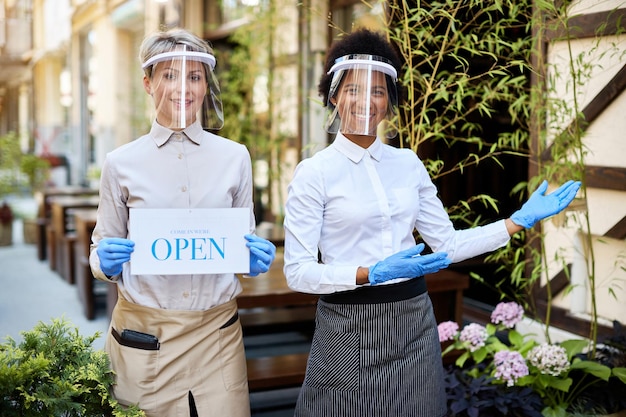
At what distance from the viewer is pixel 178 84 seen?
1665 millimetres

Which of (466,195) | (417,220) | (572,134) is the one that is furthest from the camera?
(466,195)

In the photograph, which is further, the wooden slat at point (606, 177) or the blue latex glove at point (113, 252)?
the wooden slat at point (606, 177)

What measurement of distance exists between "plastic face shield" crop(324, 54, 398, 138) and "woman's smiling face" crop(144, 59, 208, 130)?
0.34 meters

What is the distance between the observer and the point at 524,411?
2.56 m

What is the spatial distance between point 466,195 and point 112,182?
10.1ft

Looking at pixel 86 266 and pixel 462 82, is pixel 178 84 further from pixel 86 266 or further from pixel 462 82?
pixel 86 266

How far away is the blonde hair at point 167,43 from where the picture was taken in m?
1.68

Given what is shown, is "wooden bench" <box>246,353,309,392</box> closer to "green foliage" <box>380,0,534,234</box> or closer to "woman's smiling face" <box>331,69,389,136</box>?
"green foliage" <box>380,0,534,234</box>

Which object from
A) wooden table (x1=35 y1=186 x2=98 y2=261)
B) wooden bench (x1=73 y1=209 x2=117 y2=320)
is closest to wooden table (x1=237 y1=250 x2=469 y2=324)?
wooden bench (x1=73 y1=209 x2=117 y2=320)

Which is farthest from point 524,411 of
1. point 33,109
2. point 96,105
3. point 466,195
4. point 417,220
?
point 33,109

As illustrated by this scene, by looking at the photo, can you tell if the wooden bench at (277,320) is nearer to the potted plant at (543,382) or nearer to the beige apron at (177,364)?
the potted plant at (543,382)

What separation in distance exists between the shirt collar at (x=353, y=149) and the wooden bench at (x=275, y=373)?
57.6 inches

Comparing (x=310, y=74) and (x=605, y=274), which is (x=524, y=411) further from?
(x=310, y=74)

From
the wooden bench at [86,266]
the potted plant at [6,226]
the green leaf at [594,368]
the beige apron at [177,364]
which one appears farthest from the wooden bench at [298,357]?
the potted plant at [6,226]
